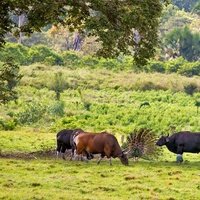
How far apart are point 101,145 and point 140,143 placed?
2311 millimetres

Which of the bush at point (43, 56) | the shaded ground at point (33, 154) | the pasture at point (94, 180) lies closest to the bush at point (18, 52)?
the bush at point (43, 56)

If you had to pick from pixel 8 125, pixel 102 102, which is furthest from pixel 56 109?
pixel 102 102

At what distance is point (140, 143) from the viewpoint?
746 inches

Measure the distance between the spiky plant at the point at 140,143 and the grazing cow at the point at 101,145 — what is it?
1765 mm

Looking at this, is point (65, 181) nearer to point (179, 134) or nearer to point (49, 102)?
point (179, 134)

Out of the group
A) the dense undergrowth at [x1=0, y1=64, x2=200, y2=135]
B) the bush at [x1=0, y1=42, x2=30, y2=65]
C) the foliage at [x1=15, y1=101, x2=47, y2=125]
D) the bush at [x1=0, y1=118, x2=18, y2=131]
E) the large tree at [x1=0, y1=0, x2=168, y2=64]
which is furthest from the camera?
the bush at [x1=0, y1=42, x2=30, y2=65]

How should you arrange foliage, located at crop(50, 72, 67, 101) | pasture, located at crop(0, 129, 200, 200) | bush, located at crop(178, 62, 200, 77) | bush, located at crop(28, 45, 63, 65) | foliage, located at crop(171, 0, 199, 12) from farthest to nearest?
foliage, located at crop(171, 0, 199, 12), bush, located at crop(28, 45, 63, 65), bush, located at crop(178, 62, 200, 77), foliage, located at crop(50, 72, 67, 101), pasture, located at crop(0, 129, 200, 200)

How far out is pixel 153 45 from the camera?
671 inches

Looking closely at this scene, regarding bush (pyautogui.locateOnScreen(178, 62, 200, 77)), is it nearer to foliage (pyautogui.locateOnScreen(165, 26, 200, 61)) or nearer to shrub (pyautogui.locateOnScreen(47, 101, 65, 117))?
foliage (pyautogui.locateOnScreen(165, 26, 200, 61))

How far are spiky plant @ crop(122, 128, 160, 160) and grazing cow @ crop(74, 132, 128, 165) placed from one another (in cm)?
176

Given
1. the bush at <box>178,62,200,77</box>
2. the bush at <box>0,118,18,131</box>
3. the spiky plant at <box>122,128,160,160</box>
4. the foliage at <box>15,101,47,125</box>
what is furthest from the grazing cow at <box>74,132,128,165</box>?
the bush at <box>178,62,200,77</box>

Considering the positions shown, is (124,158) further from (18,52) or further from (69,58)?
(69,58)

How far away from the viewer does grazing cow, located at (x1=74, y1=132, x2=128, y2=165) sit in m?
17.0

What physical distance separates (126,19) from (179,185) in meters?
4.69
